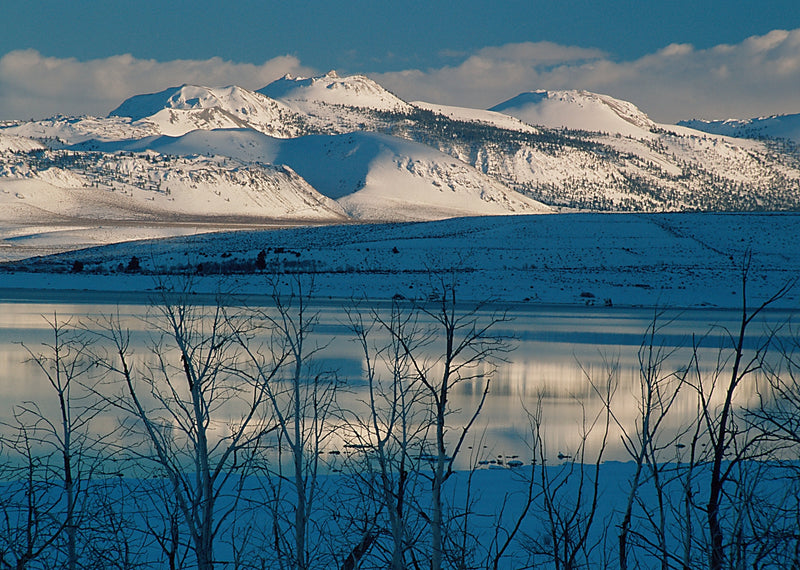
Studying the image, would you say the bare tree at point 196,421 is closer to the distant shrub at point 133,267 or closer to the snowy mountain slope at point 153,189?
the distant shrub at point 133,267

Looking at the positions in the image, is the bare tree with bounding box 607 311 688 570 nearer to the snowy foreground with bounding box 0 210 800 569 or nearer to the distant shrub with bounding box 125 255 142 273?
the snowy foreground with bounding box 0 210 800 569

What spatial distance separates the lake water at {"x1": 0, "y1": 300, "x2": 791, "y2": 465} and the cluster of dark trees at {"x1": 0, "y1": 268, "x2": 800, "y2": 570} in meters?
0.54

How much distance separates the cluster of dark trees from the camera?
5.98 metres

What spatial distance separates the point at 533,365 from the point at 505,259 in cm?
3287

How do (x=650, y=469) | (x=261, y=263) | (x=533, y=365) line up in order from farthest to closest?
(x=261, y=263)
(x=533, y=365)
(x=650, y=469)

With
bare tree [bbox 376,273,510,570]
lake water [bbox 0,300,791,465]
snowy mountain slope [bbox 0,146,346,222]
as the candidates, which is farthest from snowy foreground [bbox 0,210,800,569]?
snowy mountain slope [bbox 0,146,346,222]

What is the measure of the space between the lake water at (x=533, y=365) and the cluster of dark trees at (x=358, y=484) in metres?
0.54

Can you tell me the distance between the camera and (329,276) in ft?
145

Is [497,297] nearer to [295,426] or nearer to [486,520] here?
[486,520]

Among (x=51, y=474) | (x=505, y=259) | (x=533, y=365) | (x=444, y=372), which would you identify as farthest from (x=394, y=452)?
(x=505, y=259)

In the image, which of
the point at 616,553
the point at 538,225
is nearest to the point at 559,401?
the point at 616,553

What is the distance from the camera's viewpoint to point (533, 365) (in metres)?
20.4

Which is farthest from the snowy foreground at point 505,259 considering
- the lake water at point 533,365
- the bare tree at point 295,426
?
the bare tree at point 295,426

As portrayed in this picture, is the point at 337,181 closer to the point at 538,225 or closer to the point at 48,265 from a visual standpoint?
the point at 538,225
